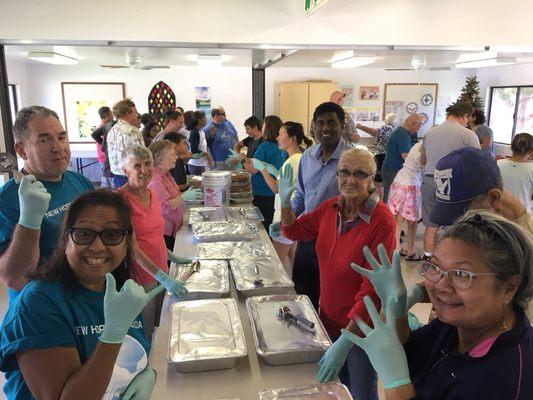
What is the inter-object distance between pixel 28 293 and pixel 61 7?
2635mm

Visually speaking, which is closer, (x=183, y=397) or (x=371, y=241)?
(x=183, y=397)

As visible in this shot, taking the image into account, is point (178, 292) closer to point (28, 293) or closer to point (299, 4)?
point (28, 293)

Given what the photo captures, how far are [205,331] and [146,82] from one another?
7605 millimetres

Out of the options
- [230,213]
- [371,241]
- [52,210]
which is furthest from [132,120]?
[371,241]

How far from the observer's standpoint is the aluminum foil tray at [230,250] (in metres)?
1.95

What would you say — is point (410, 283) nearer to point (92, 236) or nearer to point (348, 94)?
point (92, 236)

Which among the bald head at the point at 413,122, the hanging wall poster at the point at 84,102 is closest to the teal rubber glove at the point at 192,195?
the bald head at the point at 413,122

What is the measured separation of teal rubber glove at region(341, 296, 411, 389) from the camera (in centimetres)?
93

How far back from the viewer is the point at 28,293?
929mm

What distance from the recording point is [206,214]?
8.66 feet

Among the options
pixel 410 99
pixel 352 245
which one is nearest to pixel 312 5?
pixel 352 245

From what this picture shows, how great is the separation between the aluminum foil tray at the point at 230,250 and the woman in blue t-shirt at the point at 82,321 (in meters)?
0.83

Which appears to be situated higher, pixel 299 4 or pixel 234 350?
pixel 299 4

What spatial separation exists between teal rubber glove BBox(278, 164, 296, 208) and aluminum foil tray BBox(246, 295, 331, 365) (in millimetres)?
593
